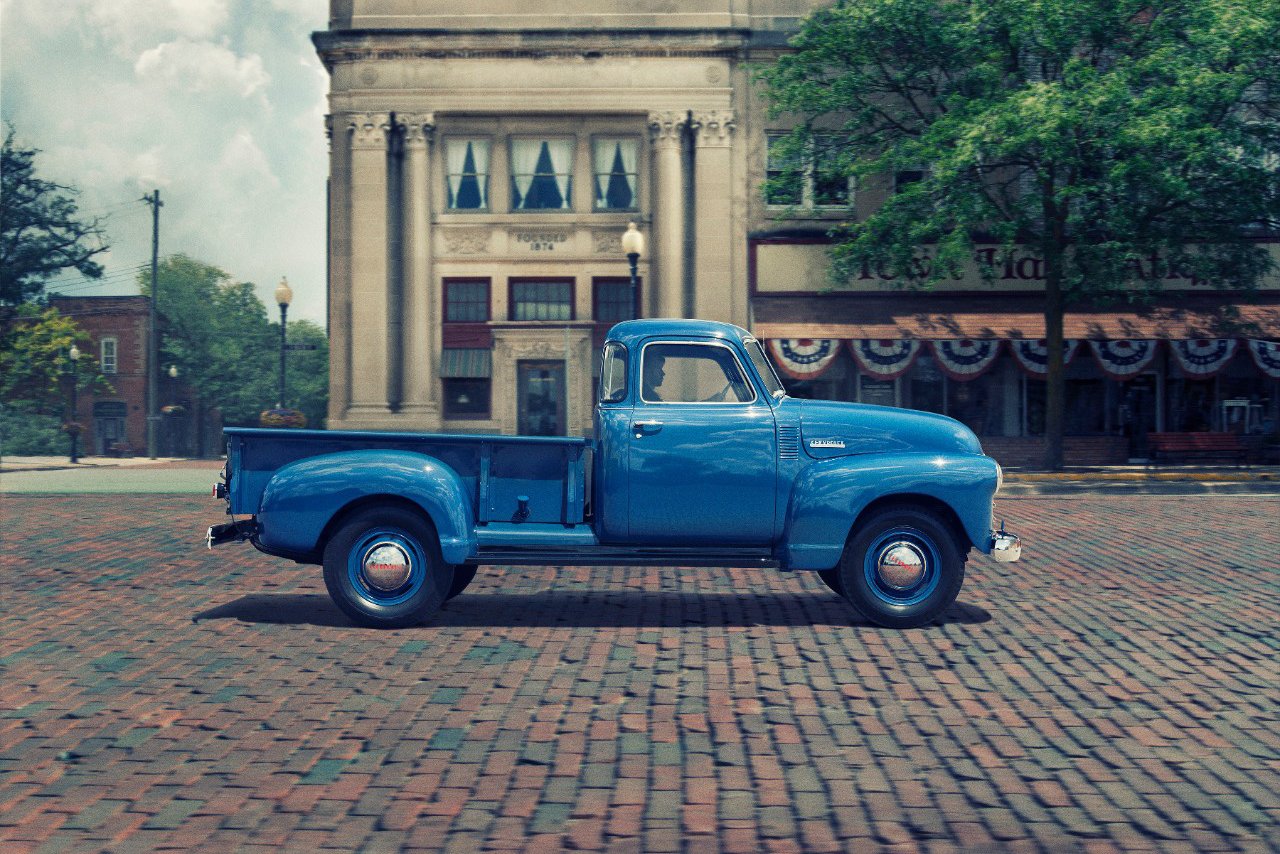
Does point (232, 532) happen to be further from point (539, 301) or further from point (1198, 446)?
point (1198, 446)

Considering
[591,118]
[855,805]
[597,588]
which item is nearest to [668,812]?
[855,805]

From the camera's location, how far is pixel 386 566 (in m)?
7.69

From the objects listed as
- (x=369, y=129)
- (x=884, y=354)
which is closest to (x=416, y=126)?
(x=369, y=129)

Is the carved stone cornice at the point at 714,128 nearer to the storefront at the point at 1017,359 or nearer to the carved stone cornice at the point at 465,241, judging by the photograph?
the storefront at the point at 1017,359

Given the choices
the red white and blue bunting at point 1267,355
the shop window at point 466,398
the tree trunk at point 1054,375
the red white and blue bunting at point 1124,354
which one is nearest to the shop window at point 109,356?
the shop window at point 466,398

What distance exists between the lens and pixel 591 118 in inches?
1220

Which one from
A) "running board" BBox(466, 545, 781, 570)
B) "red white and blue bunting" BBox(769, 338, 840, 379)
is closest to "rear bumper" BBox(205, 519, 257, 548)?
"running board" BBox(466, 545, 781, 570)

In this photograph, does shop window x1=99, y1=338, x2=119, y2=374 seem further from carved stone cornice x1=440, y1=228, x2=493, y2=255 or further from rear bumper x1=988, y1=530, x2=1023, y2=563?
rear bumper x1=988, y1=530, x2=1023, y2=563

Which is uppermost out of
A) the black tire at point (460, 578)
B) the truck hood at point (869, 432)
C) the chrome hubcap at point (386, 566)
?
the truck hood at point (869, 432)

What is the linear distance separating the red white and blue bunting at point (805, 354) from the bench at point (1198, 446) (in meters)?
7.71

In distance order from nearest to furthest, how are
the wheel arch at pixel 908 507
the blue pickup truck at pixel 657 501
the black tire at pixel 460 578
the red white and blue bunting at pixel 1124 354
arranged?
the blue pickup truck at pixel 657 501
the wheel arch at pixel 908 507
the black tire at pixel 460 578
the red white and blue bunting at pixel 1124 354

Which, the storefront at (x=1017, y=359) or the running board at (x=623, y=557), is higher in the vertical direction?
the storefront at (x=1017, y=359)

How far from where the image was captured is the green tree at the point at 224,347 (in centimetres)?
6994

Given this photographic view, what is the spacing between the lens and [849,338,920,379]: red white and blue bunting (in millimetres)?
28328
